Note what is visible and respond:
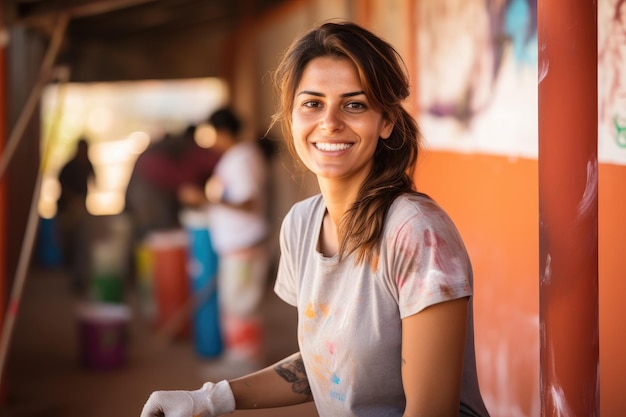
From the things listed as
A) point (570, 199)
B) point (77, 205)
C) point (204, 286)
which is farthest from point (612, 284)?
point (77, 205)

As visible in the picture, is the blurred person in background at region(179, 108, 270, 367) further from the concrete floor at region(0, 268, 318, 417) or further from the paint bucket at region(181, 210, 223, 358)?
the paint bucket at region(181, 210, 223, 358)

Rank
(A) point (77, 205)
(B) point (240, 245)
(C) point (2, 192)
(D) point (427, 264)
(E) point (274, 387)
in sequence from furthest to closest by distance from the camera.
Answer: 1. (A) point (77, 205)
2. (B) point (240, 245)
3. (C) point (2, 192)
4. (E) point (274, 387)
5. (D) point (427, 264)

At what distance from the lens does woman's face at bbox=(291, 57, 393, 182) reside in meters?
1.98

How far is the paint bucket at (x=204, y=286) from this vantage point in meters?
6.30

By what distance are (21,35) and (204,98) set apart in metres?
15.0

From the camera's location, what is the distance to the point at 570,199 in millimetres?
1885

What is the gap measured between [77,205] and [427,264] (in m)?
8.85

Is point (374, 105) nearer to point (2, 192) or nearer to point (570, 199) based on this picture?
point (570, 199)

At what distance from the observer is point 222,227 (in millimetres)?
5734

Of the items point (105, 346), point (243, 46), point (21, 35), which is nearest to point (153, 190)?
point (105, 346)

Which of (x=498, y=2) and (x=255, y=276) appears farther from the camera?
(x=255, y=276)

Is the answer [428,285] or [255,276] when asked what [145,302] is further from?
[428,285]

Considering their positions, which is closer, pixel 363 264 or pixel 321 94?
pixel 363 264

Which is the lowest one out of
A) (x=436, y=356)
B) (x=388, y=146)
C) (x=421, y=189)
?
(x=436, y=356)
